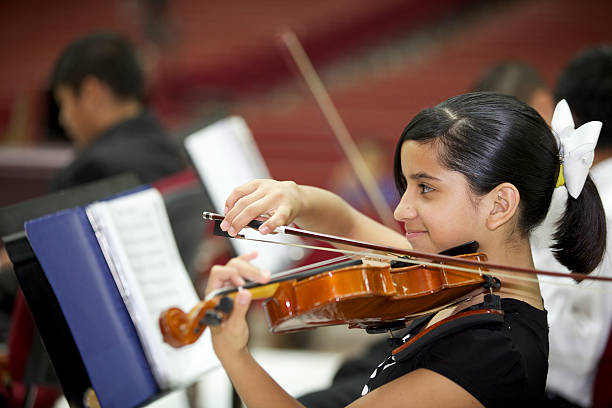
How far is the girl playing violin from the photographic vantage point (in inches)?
36.6

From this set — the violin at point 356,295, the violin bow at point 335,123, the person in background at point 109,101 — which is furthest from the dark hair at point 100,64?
the violin at point 356,295

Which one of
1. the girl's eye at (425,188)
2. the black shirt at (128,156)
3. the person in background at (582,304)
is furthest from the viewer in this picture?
the black shirt at (128,156)

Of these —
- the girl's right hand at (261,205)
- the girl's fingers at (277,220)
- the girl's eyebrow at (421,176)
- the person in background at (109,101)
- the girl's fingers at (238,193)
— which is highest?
the person in background at (109,101)

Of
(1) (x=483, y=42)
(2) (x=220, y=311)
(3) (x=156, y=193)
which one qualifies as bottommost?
(2) (x=220, y=311)

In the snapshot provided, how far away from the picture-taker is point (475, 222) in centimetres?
102

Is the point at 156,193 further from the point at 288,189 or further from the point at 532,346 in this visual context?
the point at 532,346

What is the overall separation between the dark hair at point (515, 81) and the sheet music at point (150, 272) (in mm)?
1119

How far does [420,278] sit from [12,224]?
2.23 ft

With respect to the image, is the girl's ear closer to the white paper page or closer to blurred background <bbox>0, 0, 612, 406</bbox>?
the white paper page

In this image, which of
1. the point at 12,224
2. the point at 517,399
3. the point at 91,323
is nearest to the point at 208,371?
the point at 91,323

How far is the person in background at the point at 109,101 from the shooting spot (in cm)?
218

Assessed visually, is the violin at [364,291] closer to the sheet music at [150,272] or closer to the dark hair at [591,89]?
the sheet music at [150,272]

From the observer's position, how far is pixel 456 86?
15.5ft

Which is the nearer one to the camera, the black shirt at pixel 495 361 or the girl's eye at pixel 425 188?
the black shirt at pixel 495 361
